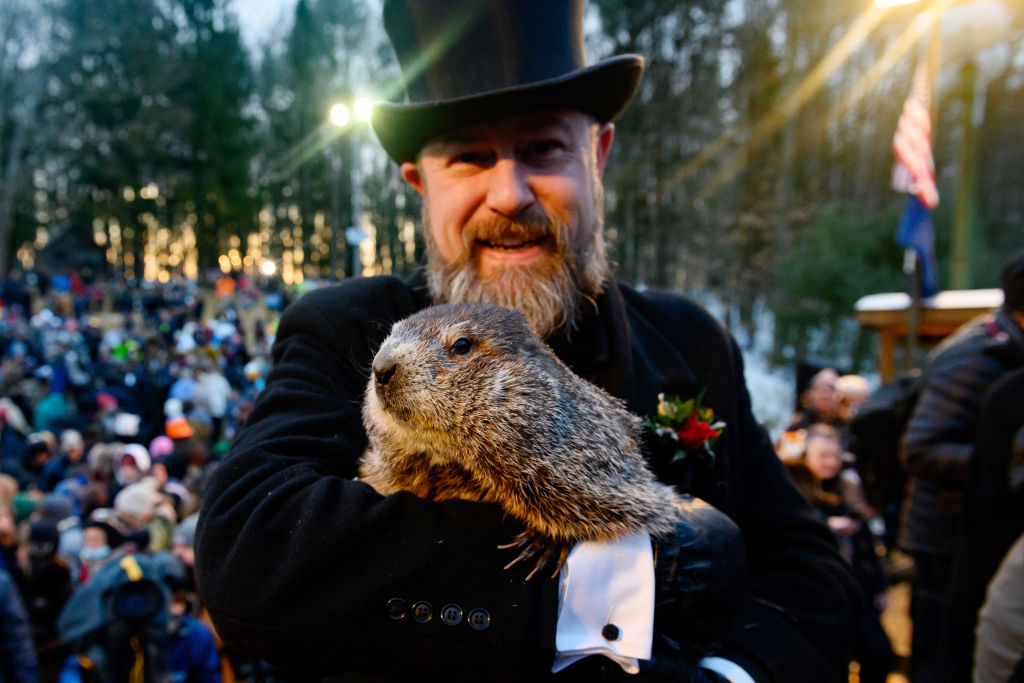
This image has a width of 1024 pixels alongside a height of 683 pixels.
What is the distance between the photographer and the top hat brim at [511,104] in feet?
5.68

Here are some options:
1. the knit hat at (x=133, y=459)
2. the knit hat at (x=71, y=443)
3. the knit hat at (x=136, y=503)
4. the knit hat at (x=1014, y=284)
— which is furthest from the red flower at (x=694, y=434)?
the knit hat at (x=71, y=443)

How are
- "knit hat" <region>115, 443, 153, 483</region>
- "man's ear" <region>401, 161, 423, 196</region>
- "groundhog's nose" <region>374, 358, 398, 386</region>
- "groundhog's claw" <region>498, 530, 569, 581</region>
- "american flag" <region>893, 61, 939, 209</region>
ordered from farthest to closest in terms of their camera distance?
"american flag" <region>893, 61, 939, 209</region> < "knit hat" <region>115, 443, 153, 483</region> < "man's ear" <region>401, 161, 423, 196</region> < "groundhog's nose" <region>374, 358, 398, 386</region> < "groundhog's claw" <region>498, 530, 569, 581</region>

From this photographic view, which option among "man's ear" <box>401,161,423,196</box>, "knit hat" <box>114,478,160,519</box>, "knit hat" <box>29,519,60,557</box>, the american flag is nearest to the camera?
"man's ear" <box>401,161,423,196</box>

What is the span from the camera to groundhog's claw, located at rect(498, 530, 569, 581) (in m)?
1.42

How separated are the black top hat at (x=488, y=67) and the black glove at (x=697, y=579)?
3.97 ft

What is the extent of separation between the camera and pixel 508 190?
1766 mm

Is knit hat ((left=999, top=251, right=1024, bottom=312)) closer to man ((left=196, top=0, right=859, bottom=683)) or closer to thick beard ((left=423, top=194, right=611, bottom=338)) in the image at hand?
man ((left=196, top=0, right=859, bottom=683))

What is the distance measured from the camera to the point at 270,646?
132 cm

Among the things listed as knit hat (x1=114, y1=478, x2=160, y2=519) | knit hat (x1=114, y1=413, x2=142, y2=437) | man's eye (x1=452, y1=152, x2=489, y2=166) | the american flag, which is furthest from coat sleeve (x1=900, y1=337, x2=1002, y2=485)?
knit hat (x1=114, y1=413, x2=142, y2=437)

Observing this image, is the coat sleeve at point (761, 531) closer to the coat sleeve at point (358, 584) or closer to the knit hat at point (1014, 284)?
the coat sleeve at point (358, 584)

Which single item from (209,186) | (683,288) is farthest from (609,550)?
(209,186)

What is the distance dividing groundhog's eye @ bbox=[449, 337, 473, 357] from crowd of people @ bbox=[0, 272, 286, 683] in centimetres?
77

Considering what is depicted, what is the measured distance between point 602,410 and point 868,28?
90.0ft

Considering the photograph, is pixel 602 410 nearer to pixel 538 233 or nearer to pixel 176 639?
pixel 538 233
